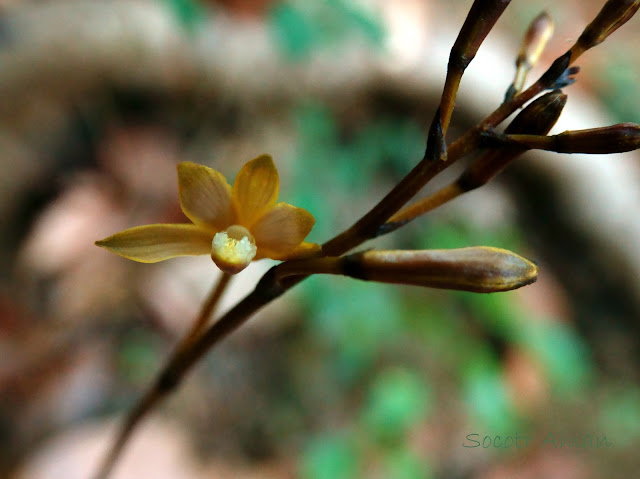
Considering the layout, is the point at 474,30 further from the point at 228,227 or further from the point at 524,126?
the point at 228,227

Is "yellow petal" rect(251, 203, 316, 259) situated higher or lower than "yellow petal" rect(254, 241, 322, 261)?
higher

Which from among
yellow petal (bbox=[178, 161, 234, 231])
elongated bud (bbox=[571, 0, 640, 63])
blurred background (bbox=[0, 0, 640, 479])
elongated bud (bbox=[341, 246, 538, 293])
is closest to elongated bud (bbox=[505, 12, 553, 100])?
elongated bud (bbox=[571, 0, 640, 63])

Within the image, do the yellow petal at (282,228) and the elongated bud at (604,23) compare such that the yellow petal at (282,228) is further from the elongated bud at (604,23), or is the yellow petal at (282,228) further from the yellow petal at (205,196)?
the elongated bud at (604,23)

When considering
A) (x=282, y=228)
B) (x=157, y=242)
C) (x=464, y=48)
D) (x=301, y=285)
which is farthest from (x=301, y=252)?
(x=301, y=285)

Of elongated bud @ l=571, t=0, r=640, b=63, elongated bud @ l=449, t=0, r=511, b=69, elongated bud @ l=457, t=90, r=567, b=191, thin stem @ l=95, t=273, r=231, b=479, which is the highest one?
thin stem @ l=95, t=273, r=231, b=479

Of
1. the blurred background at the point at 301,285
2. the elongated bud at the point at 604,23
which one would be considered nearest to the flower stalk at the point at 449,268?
the elongated bud at the point at 604,23

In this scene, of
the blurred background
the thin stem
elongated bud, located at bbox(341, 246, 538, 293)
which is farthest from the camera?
the blurred background

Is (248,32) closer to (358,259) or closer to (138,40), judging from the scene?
(138,40)

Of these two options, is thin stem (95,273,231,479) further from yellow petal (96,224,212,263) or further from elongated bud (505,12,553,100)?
elongated bud (505,12,553,100)
